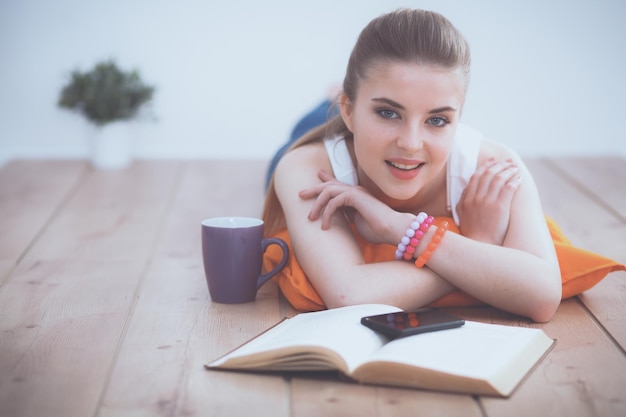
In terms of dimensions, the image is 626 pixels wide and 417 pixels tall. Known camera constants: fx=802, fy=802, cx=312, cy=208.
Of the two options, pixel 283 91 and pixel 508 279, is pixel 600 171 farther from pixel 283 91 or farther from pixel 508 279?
pixel 508 279

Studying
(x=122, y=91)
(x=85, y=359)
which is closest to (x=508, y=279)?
(x=85, y=359)

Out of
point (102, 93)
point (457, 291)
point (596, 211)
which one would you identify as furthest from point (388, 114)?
point (102, 93)

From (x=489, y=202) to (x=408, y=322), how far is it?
421mm

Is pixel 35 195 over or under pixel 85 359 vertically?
under

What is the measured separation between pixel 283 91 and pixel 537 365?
8.04ft

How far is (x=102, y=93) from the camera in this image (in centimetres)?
311

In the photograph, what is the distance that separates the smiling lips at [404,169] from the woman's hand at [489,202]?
174 millimetres

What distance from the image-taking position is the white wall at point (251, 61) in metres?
3.39

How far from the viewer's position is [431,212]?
1.73 m

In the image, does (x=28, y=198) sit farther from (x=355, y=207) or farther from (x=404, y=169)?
(x=404, y=169)

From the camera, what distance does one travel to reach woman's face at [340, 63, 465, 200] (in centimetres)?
143

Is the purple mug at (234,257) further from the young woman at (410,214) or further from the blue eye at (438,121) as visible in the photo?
the blue eye at (438,121)

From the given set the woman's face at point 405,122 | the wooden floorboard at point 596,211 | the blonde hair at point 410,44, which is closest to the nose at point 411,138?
the woman's face at point 405,122

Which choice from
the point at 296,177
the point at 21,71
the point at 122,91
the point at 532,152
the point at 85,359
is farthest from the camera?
Answer: the point at 532,152
